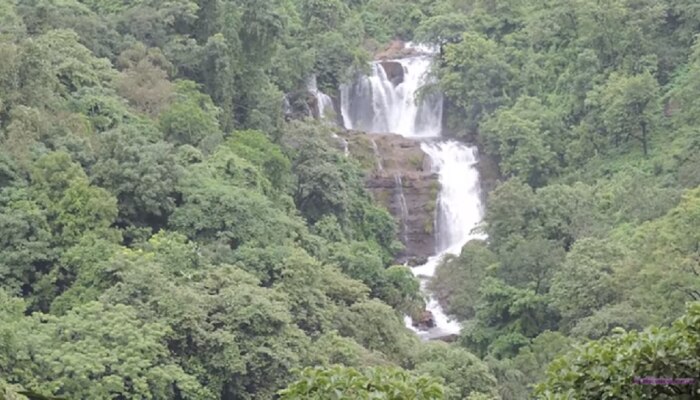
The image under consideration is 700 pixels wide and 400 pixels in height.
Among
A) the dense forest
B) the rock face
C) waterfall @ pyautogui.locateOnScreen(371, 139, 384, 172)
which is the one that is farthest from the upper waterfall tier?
waterfall @ pyautogui.locateOnScreen(371, 139, 384, 172)

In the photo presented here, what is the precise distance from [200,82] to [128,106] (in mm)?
4657

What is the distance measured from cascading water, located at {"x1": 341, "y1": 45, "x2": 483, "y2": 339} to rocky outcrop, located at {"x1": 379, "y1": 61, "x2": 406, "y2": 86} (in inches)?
5.5

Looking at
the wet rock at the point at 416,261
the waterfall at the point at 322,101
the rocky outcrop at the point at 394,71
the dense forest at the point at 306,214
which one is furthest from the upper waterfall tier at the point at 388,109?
the wet rock at the point at 416,261

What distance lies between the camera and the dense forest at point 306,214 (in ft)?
50.0

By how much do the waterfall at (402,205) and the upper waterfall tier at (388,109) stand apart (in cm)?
539

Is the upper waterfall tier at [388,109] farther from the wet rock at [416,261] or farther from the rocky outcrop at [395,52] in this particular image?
the wet rock at [416,261]

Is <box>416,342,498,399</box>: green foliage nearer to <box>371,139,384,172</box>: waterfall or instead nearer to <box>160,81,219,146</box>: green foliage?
<box>160,81,219,146</box>: green foliage

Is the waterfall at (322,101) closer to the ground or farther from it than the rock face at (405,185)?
farther from it

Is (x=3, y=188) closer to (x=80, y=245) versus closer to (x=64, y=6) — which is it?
(x=80, y=245)

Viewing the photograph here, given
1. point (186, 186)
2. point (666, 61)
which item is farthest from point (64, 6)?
point (666, 61)

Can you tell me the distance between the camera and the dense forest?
15227mm

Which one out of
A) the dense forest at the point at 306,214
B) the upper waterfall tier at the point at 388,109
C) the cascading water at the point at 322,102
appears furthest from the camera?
the upper waterfall tier at the point at 388,109

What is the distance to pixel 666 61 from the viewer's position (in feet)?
114

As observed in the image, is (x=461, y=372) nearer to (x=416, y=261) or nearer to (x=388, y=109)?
(x=416, y=261)
